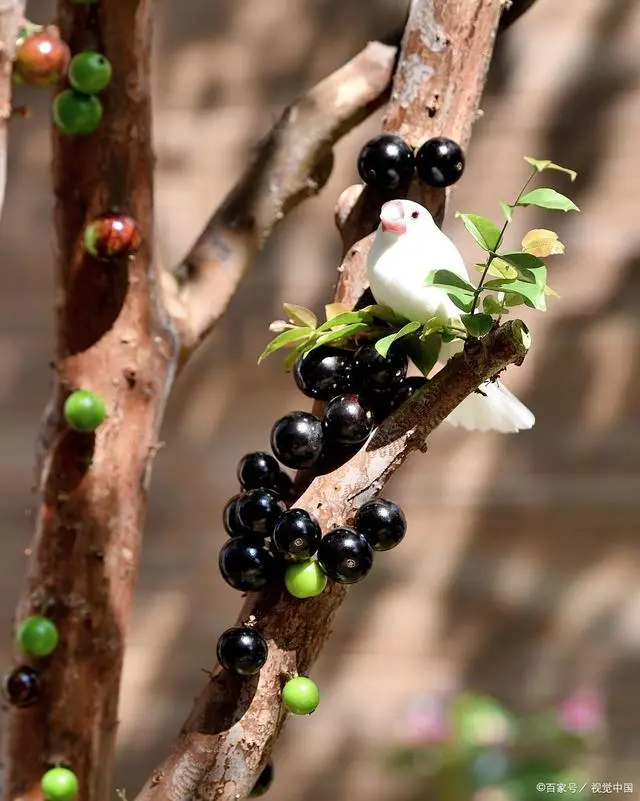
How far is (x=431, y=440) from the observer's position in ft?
3.89

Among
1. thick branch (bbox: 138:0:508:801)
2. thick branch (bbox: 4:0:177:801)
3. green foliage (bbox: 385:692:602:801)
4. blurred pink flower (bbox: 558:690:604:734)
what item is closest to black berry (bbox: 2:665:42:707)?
thick branch (bbox: 4:0:177:801)

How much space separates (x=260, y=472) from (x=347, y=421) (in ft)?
0.30

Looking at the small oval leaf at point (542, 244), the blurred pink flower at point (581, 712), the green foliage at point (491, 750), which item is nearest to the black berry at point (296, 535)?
the small oval leaf at point (542, 244)

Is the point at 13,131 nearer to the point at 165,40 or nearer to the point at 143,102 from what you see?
the point at 165,40

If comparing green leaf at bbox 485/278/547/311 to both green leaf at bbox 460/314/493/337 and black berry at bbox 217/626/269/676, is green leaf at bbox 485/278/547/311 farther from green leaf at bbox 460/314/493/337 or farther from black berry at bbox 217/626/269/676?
black berry at bbox 217/626/269/676

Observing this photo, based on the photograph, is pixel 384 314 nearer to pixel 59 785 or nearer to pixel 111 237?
pixel 111 237

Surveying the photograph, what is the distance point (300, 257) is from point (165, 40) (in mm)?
357

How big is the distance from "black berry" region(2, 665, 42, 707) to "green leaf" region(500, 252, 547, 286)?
0.49m

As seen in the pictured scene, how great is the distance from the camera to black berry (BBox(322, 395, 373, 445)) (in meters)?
0.56

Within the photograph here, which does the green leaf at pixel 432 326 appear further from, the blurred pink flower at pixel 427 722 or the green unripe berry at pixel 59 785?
the blurred pink flower at pixel 427 722

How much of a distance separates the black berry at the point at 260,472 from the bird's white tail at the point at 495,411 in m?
0.13

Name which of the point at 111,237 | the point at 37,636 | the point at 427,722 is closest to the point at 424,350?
the point at 111,237

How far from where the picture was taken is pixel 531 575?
1.18m

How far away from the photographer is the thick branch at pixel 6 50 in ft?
1.96
